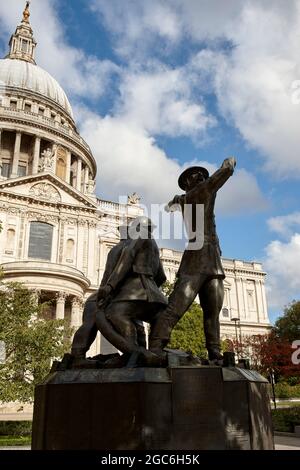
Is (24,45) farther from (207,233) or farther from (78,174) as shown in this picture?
(207,233)

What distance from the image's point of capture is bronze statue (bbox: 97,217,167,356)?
5.64m

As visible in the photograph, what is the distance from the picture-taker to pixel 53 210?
147ft

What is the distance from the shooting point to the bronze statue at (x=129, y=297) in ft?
18.5

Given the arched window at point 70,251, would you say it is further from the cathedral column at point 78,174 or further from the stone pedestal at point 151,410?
the stone pedestal at point 151,410

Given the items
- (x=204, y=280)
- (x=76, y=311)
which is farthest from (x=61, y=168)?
(x=204, y=280)

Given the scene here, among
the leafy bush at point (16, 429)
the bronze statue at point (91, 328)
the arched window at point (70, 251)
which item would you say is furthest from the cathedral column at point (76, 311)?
the bronze statue at point (91, 328)

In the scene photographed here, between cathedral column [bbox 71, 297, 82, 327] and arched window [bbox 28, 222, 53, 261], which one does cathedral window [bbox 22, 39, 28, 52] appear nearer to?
arched window [bbox 28, 222, 53, 261]

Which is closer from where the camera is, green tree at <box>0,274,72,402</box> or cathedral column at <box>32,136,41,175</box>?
green tree at <box>0,274,72,402</box>

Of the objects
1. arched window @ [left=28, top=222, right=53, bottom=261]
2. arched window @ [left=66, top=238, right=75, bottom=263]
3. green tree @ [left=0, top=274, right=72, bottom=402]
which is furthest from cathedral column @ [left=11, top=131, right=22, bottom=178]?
green tree @ [left=0, top=274, right=72, bottom=402]

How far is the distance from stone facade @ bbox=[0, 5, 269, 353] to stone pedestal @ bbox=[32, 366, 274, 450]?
105 ft

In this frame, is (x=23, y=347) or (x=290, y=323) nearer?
(x=23, y=347)

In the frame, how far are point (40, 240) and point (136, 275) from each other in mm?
38877

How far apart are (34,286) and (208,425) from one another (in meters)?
33.1
